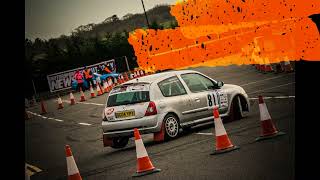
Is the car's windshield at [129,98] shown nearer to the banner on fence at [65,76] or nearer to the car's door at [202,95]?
the car's door at [202,95]

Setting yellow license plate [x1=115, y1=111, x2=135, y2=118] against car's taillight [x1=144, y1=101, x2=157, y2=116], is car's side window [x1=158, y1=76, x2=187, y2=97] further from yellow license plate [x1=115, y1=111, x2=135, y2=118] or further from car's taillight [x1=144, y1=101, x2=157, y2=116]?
yellow license plate [x1=115, y1=111, x2=135, y2=118]

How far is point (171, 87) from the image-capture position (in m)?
11.9

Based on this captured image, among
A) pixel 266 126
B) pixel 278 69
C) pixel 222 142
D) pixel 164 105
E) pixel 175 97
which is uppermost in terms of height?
pixel 278 69

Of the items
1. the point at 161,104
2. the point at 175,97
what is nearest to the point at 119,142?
the point at 161,104

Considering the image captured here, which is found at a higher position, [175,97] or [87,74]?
[87,74]

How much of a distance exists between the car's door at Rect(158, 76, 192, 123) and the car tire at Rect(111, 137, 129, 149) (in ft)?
4.59

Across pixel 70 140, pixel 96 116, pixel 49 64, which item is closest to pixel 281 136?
pixel 70 140

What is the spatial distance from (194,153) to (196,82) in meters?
3.45

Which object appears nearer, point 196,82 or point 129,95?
point 129,95

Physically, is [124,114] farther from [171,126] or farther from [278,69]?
[278,69]

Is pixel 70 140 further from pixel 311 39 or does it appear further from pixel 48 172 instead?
pixel 311 39

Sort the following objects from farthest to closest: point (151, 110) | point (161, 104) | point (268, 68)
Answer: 1. point (268, 68)
2. point (161, 104)
3. point (151, 110)

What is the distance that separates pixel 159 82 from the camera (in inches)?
467

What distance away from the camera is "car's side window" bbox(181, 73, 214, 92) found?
12.3 m
